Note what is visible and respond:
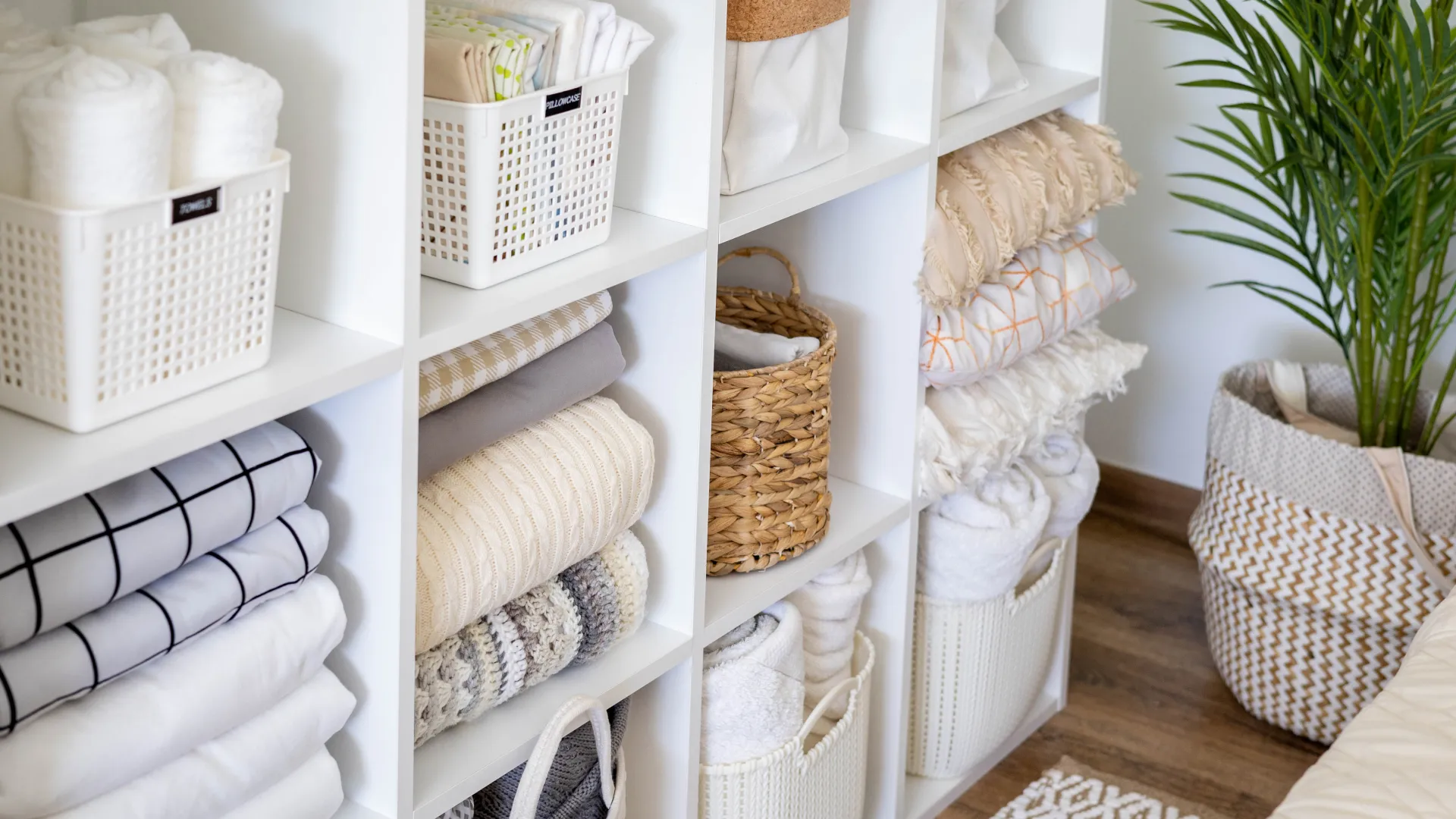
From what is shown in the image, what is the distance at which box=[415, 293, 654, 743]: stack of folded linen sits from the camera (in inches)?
48.3

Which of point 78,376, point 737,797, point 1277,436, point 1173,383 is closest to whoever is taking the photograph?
point 78,376

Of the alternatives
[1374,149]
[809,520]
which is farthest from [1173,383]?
[809,520]

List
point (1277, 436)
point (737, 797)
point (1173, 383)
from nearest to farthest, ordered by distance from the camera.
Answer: point (737, 797)
point (1277, 436)
point (1173, 383)

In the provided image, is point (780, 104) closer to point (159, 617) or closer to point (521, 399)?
point (521, 399)

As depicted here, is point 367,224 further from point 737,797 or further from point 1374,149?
point 1374,149

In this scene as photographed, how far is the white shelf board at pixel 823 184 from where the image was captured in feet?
4.66

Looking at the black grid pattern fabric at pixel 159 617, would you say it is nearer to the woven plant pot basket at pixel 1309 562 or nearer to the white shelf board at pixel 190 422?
the white shelf board at pixel 190 422

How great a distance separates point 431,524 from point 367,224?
262mm

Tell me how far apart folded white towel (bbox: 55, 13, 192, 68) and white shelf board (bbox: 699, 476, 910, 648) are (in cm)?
75

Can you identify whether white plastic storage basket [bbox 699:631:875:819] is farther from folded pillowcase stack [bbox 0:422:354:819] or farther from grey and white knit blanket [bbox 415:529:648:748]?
folded pillowcase stack [bbox 0:422:354:819]

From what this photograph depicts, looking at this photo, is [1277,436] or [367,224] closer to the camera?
[367,224]

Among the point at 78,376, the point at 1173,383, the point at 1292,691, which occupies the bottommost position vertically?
the point at 1292,691

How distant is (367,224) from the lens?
1.07 m

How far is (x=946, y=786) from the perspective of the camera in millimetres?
2057
